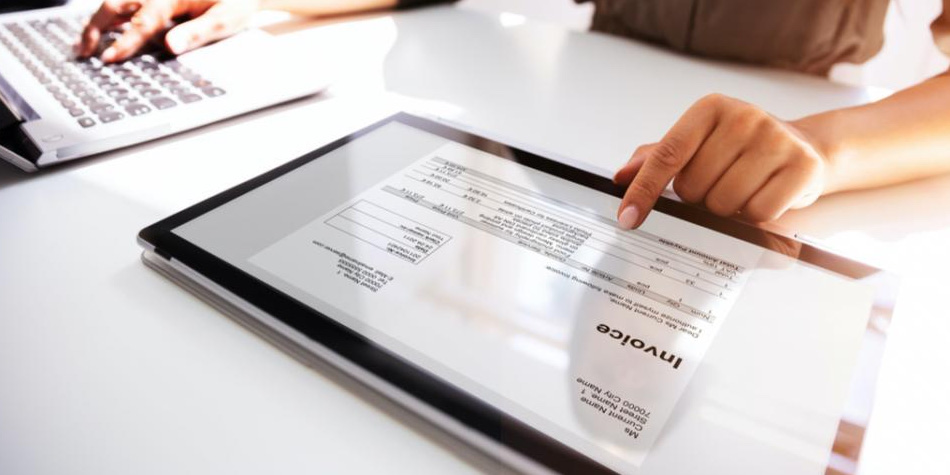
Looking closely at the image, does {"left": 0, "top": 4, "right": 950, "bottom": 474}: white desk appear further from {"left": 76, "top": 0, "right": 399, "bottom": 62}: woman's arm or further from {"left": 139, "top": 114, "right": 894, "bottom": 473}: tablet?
{"left": 76, "top": 0, "right": 399, "bottom": 62}: woman's arm

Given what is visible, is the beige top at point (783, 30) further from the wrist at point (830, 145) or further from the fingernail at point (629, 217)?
the fingernail at point (629, 217)

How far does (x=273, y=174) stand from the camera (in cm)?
41

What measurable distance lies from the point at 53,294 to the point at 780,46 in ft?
2.48

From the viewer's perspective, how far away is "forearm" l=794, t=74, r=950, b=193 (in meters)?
0.45

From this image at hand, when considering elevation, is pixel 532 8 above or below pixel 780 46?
below

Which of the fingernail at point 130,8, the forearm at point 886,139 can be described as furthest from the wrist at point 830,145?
the fingernail at point 130,8

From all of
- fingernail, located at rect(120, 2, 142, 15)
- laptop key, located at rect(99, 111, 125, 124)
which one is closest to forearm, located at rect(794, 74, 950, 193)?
laptop key, located at rect(99, 111, 125, 124)

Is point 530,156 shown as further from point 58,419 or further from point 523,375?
point 58,419

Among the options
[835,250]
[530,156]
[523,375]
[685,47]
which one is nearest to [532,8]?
[685,47]

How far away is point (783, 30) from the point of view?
27.9 inches

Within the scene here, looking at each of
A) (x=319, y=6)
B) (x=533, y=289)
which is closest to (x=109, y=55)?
(x=319, y=6)

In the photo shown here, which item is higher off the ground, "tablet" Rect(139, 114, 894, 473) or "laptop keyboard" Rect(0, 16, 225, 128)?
"laptop keyboard" Rect(0, 16, 225, 128)

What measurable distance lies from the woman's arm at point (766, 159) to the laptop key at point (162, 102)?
0.38m

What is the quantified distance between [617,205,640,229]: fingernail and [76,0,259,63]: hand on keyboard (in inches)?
19.5
